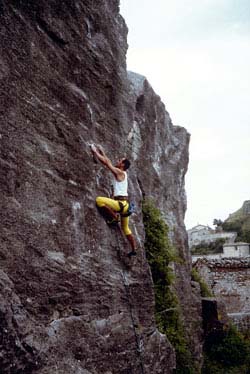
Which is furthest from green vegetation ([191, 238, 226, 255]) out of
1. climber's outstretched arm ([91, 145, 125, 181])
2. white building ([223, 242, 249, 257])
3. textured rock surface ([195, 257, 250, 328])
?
climber's outstretched arm ([91, 145, 125, 181])

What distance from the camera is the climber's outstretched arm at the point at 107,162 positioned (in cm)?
898

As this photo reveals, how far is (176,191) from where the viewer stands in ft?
55.6

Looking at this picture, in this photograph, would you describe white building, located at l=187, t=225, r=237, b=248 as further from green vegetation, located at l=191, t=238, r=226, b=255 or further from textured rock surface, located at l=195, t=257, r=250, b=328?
textured rock surface, located at l=195, t=257, r=250, b=328

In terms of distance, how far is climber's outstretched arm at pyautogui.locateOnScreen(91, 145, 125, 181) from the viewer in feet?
29.5

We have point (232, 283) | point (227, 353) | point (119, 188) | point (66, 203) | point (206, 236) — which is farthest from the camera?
point (206, 236)

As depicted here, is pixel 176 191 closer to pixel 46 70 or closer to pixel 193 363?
pixel 193 363

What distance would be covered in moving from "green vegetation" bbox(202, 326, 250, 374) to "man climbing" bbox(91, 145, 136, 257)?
8332 millimetres

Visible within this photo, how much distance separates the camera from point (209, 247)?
72.9 m

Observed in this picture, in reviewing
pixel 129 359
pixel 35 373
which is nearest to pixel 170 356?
pixel 129 359

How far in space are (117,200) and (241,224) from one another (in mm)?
71049

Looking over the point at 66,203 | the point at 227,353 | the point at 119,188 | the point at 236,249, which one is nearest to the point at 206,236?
the point at 236,249

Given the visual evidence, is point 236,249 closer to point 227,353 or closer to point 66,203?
point 227,353

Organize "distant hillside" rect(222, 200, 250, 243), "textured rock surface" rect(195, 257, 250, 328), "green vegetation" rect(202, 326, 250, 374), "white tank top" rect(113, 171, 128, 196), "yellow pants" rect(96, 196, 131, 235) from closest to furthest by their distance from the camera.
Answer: "yellow pants" rect(96, 196, 131, 235) < "white tank top" rect(113, 171, 128, 196) < "green vegetation" rect(202, 326, 250, 374) < "textured rock surface" rect(195, 257, 250, 328) < "distant hillside" rect(222, 200, 250, 243)

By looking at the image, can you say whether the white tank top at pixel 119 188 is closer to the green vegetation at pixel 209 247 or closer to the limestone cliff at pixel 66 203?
the limestone cliff at pixel 66 203
